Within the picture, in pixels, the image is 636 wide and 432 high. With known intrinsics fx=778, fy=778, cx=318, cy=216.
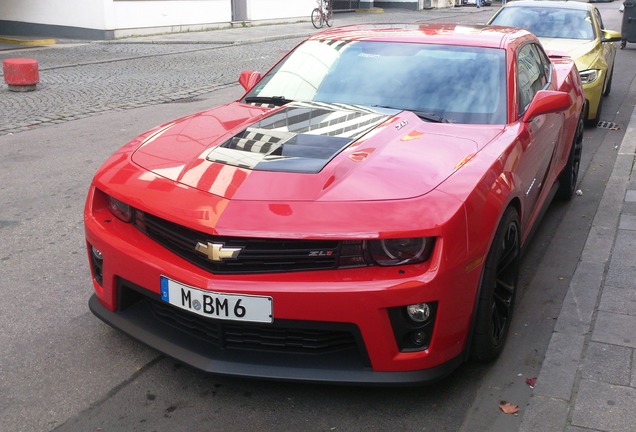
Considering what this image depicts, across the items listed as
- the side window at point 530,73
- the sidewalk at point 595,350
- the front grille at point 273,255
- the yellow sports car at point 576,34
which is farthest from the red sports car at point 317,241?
the yellow sports car at point 576,34

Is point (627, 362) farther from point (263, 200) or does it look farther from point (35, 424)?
point (35, 424)

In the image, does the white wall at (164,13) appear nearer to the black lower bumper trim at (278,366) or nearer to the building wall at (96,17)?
the building wall at (96,17)

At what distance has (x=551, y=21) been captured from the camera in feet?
35.7

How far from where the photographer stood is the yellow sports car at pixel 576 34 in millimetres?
9562

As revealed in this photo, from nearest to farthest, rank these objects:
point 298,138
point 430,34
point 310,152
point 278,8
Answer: point 310,152, point 298,138, point 430,34, point 278,8

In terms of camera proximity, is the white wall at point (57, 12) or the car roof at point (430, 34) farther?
the white wall at point (57, 12)

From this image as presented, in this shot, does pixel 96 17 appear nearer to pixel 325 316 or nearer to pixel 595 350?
pixel 595 350

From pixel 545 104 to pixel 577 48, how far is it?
6.13 m

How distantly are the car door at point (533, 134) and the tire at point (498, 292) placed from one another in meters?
0.43

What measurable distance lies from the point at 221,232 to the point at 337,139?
0.97 metres

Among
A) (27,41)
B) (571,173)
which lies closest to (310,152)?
(571,173)

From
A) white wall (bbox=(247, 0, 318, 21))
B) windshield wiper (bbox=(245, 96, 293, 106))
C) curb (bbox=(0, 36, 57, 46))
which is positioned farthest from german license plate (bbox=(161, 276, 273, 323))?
white wall (bbox=(247, 0, 318, 21))

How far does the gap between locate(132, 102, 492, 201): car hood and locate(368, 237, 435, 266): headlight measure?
0.68ft

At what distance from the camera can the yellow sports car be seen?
376 inches
